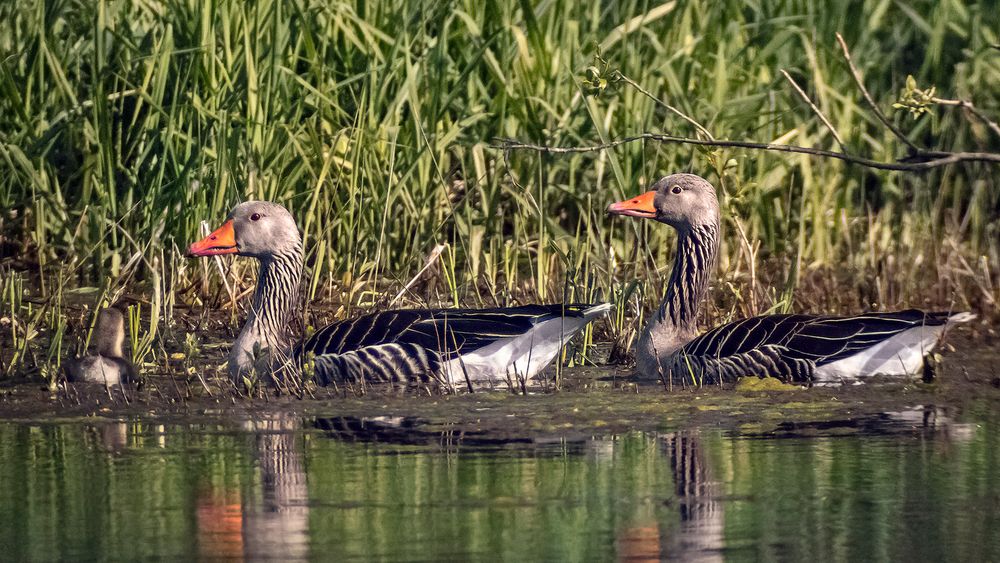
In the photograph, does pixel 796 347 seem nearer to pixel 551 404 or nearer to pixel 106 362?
pixel 551 404

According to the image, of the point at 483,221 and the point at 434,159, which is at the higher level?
the point at 434,159

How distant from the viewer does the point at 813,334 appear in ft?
30.8

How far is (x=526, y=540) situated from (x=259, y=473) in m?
1.53

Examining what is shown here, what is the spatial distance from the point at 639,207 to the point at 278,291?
210cm

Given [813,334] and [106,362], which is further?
[813,334]

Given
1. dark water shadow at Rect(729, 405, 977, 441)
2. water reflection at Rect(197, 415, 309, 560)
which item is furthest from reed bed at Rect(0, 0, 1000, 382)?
water reflection at Rect(197, 415, 309, 560)

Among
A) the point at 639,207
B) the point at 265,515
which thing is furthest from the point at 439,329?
the point at 265,515

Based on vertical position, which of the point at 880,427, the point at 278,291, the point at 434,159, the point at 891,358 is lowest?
the point at 880,427

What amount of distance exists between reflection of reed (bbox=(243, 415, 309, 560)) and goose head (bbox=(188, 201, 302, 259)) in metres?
2.25

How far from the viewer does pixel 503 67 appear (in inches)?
481

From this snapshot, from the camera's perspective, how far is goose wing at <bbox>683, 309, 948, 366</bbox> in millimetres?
9219

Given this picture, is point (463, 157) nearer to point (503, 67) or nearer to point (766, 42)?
point (503, 67)

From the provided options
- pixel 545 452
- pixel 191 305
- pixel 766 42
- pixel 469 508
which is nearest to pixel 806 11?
pixel 766 42

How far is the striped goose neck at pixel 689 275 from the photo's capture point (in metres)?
10.2
